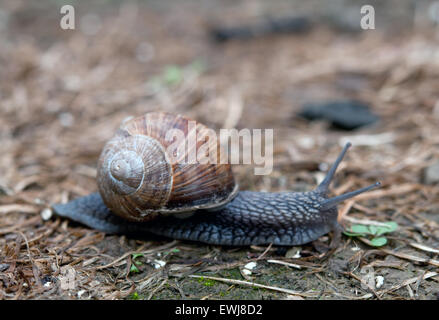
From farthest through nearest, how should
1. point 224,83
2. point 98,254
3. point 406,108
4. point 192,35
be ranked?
point 192,35 → point 224,83 → point 406,108 → point 98,254

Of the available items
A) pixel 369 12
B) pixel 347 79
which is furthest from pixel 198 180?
pixel 369 12

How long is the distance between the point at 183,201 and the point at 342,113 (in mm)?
3123

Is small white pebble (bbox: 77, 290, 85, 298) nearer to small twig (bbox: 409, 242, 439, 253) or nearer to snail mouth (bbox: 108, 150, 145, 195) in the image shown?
snail mouth (bbox: 108, 150, 145, 195)

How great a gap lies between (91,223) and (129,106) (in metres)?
2.65

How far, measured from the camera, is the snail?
2.88m

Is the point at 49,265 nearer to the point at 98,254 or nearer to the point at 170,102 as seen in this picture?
the point at 98,254

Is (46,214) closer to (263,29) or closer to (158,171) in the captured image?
(158,171)

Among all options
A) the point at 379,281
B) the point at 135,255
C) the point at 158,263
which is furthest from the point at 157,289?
the point at 379,281

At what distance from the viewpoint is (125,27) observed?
25.3 feet

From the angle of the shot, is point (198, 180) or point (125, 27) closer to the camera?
point (198, 180)

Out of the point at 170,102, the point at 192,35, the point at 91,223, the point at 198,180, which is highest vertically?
the point at 192,35

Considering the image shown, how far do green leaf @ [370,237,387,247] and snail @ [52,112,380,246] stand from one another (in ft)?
0.84

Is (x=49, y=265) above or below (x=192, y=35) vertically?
below

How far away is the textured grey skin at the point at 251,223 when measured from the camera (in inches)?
119
